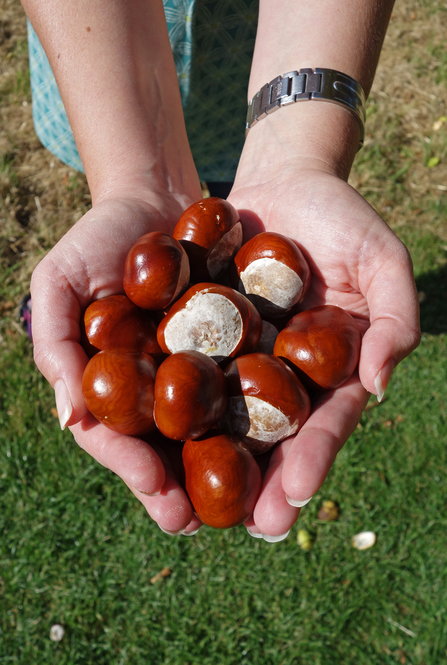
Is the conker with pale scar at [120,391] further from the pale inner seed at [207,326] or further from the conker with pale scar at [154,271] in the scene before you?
the conker with pale scar at [154,271]

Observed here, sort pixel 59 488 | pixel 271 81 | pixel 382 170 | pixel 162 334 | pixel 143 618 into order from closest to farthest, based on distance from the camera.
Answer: pixel 162 334 → pixel 271 81 → pixel 143 618 → pixel 59 488 → pixel 382 170

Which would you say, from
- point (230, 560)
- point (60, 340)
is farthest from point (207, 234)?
point (230, 560)

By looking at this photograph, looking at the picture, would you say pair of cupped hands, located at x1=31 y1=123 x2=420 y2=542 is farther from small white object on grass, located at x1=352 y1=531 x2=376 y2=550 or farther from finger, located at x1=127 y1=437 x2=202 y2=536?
small white object on grass, located at x1=352 y1=531 x2=376 y2=550

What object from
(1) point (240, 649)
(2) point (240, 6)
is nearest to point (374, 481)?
(1) point (240, 649)

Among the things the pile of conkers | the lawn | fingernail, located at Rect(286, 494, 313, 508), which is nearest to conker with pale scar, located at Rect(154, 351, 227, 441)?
the pile of conkers

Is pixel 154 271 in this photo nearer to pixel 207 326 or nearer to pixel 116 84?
pixel 207 326

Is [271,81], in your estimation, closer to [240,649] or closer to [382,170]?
[382,170]

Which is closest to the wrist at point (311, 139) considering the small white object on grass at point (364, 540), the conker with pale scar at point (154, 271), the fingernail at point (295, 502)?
the conker with pale scar at point (154, 271)
